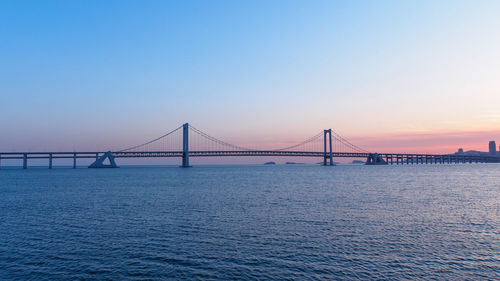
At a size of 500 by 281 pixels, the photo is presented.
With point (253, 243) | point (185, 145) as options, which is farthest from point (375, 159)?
point (253, 243)

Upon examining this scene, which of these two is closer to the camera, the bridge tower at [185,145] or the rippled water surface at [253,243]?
the rippled water surface at [253,243]

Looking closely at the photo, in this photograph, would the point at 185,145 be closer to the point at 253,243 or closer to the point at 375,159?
the point at 375,159

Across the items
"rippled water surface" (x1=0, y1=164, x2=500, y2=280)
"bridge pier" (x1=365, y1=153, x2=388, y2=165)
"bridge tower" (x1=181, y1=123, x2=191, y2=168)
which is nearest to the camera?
"rippled water surface" (x1=0, y1=164, x2=500, y2=280)

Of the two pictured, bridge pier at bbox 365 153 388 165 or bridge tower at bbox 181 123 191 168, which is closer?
bridge tower at bbox 181 123 191 168

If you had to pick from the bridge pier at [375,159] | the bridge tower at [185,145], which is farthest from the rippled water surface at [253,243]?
the bridge pier at [375,159]

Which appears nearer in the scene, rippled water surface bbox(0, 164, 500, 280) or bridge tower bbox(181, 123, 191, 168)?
rippled water surface bbox(0, 164, 500, 280)

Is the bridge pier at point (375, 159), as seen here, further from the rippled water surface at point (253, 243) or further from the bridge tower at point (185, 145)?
the rippled water surface at point (253, 243)

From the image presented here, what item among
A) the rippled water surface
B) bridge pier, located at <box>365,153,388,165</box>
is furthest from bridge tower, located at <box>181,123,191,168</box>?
the rippled water surface

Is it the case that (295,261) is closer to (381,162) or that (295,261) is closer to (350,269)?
(350,269)

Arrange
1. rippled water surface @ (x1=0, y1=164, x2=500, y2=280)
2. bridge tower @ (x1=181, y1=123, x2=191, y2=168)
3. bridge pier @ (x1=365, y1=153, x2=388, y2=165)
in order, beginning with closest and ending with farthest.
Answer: rippled water surface @ (x1=0, y1=164, x2=500, y2=280)
bridge tower @ (x1=181, y1=123, x2=191, y2=168)
bridge pier @ (x1=365, y1=153, x2=388, y2=165)

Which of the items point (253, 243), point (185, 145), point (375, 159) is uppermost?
point (185, 145)

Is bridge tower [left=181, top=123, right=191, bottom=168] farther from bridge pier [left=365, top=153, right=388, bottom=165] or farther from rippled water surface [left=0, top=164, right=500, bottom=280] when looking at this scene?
rippled water surface [left=0, top=164, right=500, bottom=280]

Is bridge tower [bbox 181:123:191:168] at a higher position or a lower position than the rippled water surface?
higher

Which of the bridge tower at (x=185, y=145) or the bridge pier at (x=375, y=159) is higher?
the bridge tower at (x=185, y=145)
